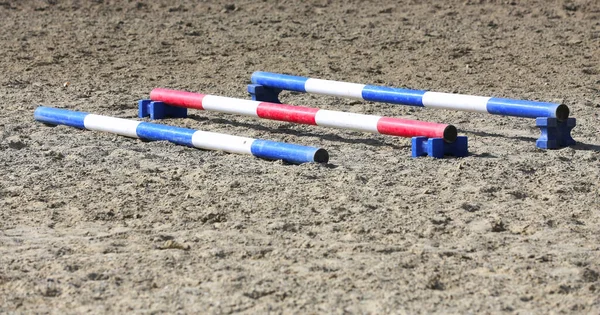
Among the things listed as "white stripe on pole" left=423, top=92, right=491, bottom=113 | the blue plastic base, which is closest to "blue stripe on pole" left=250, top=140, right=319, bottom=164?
"white stripe on pole" left=423, top=92, right=491, bottom=113

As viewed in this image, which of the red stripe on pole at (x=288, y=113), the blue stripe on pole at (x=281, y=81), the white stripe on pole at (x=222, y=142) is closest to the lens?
the white stripe on pole at (x=222, y=142)

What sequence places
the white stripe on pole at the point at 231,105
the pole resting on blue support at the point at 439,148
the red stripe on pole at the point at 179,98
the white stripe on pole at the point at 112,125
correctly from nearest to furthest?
the pole resting on blue support at the point at 439,148, the white stripe on pole at the point at 112,125, the white stripe on pole at the point at 231,105, the red stripe on pole at the point at 179,98

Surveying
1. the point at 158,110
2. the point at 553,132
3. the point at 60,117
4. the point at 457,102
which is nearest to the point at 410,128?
the point at 457,102

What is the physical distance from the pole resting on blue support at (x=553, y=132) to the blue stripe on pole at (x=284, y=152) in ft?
4.66

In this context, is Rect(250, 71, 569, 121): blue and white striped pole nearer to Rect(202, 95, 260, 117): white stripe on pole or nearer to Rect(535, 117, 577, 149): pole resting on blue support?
Rect(535, 117, 577, 149): pole resting on blue support

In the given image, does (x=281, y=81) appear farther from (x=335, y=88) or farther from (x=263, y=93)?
(x=335, y=88)

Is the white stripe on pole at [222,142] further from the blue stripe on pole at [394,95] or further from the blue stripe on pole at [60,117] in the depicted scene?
the blue stripe on pole at [394,95]

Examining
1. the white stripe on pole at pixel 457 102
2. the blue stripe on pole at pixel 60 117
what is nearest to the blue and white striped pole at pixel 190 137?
the blue stripe on pole at pixel 60 117

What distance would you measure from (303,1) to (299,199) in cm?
758

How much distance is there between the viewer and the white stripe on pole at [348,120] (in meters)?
6.28

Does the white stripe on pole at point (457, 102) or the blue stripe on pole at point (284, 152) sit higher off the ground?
the white stripe on pole at point (457, 102)

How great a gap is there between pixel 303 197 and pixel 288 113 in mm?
1749

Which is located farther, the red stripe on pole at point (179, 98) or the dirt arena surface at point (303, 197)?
the red stripe on pole at point (179, 98)

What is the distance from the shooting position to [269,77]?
7.66 metres
